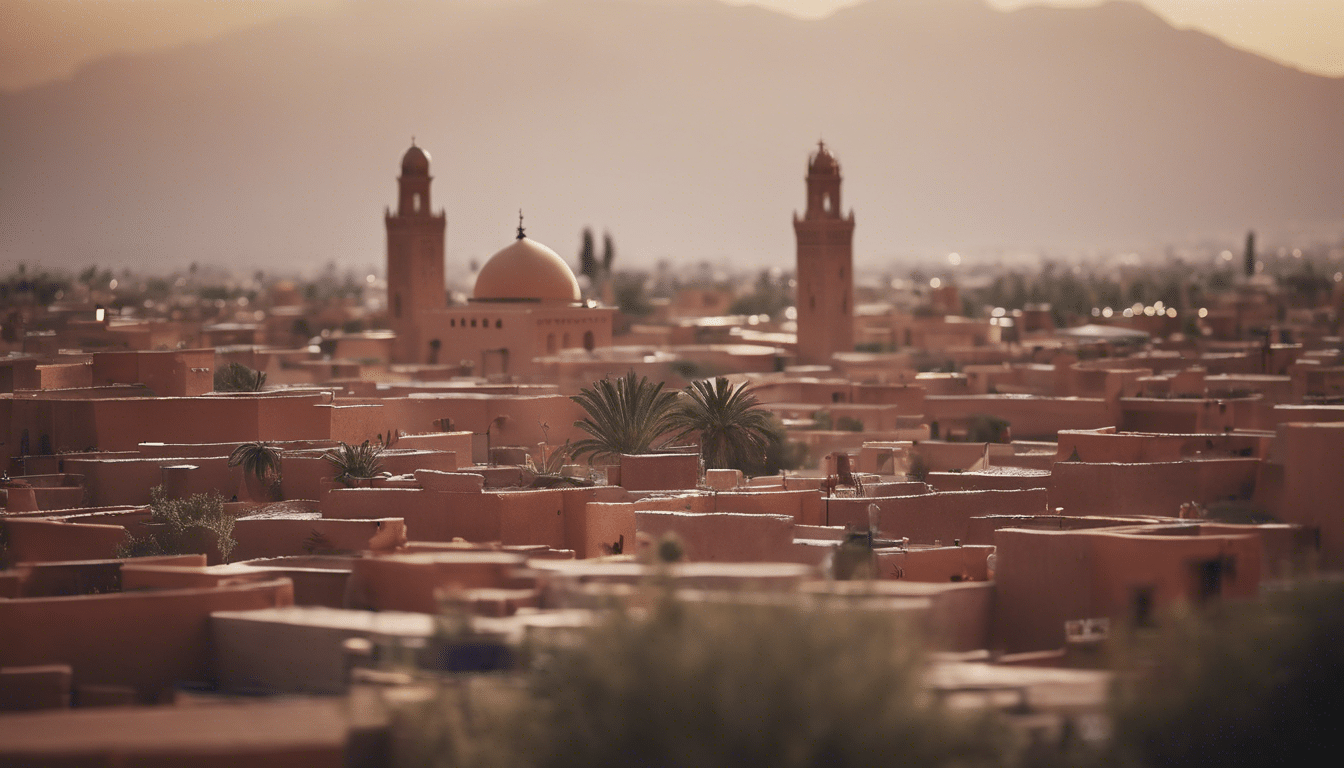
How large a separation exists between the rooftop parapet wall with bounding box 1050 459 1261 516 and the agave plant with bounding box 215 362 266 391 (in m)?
13.0

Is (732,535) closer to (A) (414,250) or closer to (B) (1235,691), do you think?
(B) (1235,691)

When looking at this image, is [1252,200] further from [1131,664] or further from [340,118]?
[1131,664]

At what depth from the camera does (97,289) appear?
64.0m

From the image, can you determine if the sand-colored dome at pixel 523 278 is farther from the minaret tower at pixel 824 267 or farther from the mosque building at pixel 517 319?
the minaret tower at pixel 824 267

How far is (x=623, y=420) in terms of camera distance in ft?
71.0

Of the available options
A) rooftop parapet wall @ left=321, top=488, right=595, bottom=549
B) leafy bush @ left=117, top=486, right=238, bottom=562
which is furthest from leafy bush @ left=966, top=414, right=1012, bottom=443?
leafy bush @ left=117, top=486, right=238, bottom=562

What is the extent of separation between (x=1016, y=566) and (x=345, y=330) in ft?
173

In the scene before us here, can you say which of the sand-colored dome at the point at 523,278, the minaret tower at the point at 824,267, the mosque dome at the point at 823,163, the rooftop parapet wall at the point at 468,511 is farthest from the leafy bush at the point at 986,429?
the mosque dome at the point at 823,163

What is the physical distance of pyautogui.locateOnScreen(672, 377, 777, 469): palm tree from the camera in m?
22.7

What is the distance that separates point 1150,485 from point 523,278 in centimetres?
2069

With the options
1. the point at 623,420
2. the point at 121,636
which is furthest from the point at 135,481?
the point at 121,636

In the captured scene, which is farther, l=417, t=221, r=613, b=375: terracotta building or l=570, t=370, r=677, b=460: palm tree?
l=417, t=221, r=613, b=375: terracotta building

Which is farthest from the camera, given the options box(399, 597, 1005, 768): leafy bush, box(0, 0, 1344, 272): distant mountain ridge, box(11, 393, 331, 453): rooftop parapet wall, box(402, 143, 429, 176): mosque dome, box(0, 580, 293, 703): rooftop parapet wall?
box(0, 0, 1344, 272): distant mountain ridge

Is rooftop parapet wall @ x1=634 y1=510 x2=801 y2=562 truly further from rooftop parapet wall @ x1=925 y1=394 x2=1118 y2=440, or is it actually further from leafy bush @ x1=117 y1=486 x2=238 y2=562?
rooftop parapet wall @ x1=925 y1=394 x2=1118 y2=440
